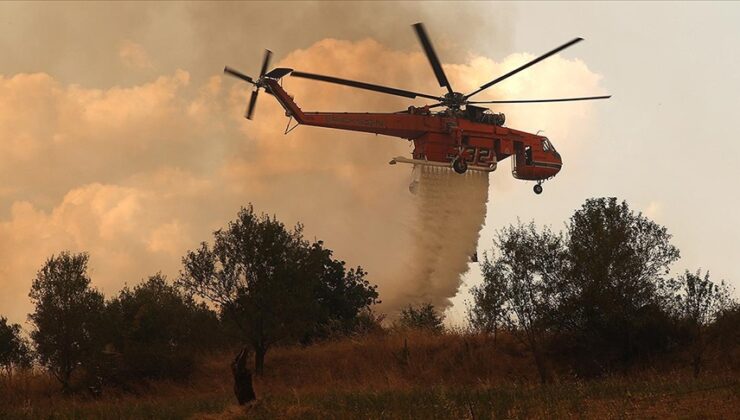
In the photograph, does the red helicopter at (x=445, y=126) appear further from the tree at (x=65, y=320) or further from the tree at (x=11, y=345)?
the tree at (x=11, y=345)

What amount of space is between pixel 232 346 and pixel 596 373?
67.1ft

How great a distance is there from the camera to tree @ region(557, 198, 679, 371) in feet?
120

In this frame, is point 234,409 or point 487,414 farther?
point 234,409

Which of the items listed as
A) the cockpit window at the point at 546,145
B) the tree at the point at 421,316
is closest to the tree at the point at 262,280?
the tree at the point at 421,316

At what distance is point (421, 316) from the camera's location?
171ft

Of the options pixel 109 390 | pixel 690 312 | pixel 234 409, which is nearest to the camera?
pixel 234 409

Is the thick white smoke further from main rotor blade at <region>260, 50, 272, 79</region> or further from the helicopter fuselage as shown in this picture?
main rotor blade at <region>260, 50, 272, 79</region>

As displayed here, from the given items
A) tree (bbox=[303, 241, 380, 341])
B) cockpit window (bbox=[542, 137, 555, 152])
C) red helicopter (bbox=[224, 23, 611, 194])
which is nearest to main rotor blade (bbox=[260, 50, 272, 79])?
red helicopter (bbox=[224, 23, 611, 194])

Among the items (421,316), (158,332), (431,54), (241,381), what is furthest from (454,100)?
(241,381)

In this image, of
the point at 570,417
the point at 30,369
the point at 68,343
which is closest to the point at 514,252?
the point at 570,417

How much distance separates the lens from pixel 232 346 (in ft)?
149

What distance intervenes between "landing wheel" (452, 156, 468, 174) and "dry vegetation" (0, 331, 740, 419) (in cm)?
1277

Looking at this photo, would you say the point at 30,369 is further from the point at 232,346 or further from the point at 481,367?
the point at 481,367

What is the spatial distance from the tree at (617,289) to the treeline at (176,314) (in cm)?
1334
